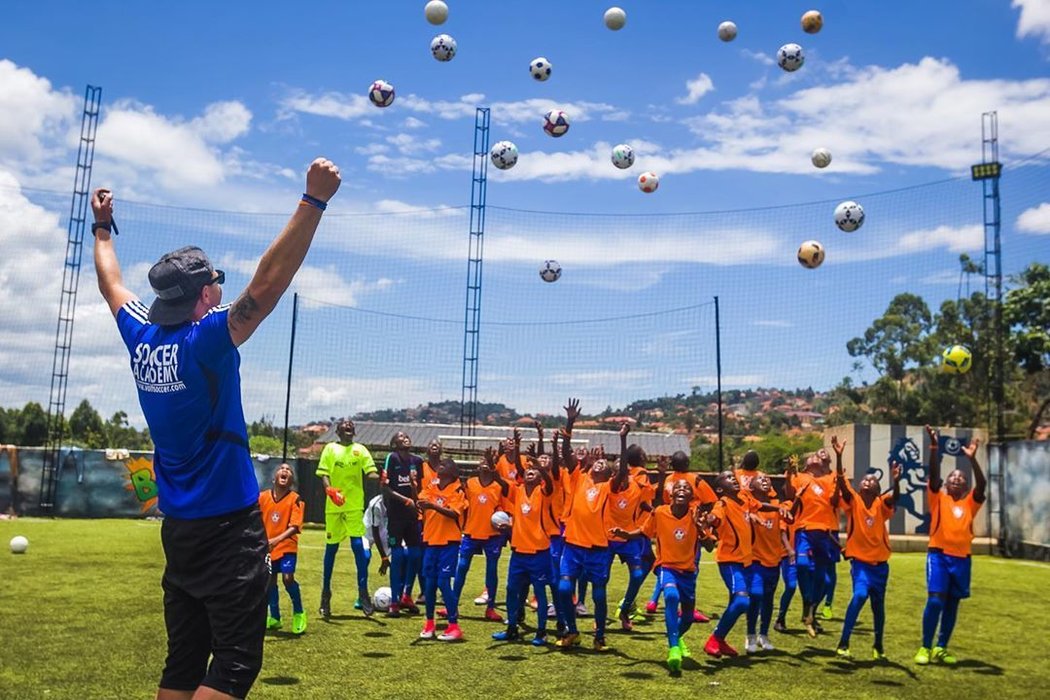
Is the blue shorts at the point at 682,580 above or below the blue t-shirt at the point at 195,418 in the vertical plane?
below

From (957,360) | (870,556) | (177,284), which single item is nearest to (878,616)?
(870,556)

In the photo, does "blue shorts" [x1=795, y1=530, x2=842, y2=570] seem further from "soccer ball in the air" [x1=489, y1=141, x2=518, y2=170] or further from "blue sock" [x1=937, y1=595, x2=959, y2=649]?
"soccer ball in the air" [x1=489, y1=141, x2=518, y2=170]

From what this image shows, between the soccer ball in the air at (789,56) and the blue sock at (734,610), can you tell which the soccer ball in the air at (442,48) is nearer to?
the soccer ball in the air at (789,56)

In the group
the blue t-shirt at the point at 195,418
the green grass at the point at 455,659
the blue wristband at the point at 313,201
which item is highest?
the blue wristband at the point at 313,201

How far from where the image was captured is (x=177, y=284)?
3779 mm

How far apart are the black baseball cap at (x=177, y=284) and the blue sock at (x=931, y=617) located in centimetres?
Result: 919

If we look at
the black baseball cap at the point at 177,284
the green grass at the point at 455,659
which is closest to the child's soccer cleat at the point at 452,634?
the green grass at the point at 455,659

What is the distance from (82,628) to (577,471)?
6.14 metres

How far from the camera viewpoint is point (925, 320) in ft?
168

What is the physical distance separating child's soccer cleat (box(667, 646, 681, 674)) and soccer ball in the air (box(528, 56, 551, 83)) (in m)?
11.3

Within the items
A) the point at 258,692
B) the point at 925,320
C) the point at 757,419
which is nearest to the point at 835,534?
the point at 258,692

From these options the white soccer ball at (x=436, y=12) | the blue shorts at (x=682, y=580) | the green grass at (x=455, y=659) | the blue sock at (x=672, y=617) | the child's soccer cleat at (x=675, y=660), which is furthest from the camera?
the white soccer ball at (x=436, y=12)

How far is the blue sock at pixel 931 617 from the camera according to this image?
10.1 metres

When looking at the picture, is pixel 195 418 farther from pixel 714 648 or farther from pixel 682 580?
pixel 714 648
